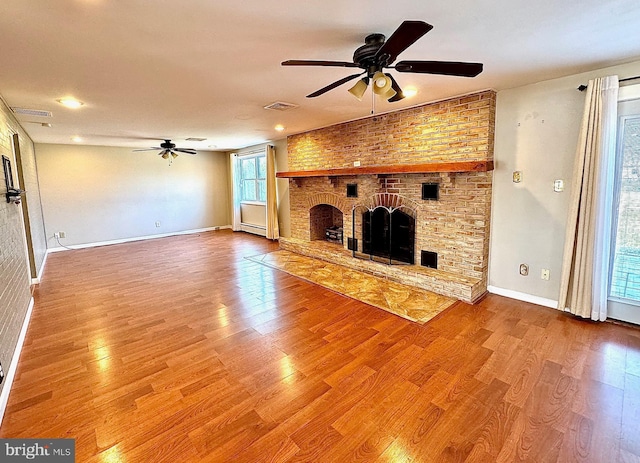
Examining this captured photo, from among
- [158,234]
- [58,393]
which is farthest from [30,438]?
[158,234]

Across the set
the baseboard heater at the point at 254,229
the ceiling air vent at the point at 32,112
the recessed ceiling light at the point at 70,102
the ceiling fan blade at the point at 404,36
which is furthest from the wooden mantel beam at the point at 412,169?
the ceiling air vent at the point at 32,112

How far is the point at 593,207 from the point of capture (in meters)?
2.81

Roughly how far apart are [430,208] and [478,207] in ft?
Result: 2.01

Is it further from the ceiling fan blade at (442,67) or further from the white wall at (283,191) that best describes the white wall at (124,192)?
the ceiling fan blade at (442,67)

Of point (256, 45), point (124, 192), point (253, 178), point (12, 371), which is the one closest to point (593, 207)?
point (256, 45)

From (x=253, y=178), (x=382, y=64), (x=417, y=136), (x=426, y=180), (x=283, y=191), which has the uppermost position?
(x=382, y=64)

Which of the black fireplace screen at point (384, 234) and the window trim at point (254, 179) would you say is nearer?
the black fireplace screen at point (384, 234)

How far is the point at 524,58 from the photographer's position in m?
2.50

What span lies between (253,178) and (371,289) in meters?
5.45

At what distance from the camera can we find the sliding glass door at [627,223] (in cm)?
273

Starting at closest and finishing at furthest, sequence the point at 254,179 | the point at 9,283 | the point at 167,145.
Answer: the point at 9,283
the point at 167,145
the point at 254,179

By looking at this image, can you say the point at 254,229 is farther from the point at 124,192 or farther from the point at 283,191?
the point at 124,192

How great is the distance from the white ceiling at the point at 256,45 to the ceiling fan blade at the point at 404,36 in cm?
23

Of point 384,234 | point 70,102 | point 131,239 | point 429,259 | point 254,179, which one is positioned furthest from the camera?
point 254,179
